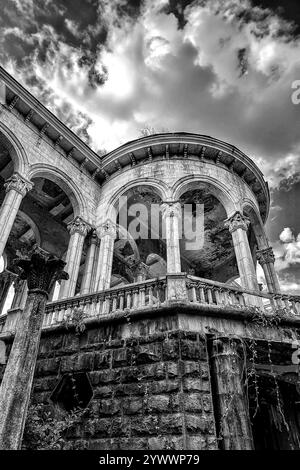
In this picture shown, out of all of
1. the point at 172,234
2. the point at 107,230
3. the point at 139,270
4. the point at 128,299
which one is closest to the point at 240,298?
the point at 128,299

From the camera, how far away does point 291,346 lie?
6621mm

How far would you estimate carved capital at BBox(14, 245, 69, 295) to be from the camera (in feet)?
17.7

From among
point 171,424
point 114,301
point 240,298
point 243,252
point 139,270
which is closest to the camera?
point 171,424

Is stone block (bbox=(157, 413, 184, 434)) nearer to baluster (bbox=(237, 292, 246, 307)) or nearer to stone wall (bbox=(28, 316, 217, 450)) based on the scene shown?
stone wall (bbox=(28, 316, 217, 450))

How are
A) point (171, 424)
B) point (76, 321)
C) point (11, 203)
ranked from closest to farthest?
point (171, 424) → point (76, 321) → point (11, 203)

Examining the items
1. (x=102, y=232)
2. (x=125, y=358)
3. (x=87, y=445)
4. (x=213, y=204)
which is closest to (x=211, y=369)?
(x=125, y=358)

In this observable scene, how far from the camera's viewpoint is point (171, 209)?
11.0 metres

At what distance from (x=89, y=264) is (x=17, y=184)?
364 centimetres

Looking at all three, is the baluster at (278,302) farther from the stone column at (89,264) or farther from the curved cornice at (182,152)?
the curved cornice at (182,152)

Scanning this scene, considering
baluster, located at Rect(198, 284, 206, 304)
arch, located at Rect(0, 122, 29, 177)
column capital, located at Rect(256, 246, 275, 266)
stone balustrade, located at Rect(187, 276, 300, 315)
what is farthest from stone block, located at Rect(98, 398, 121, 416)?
column capital, located at Rect(256, 246, 275, 266)

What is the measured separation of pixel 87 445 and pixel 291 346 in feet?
14.8

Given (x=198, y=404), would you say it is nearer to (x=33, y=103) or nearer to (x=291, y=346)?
(x=291, y=346)

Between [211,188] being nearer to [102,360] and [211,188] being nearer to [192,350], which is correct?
[192,350]

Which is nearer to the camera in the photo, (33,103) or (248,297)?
(248,297)
